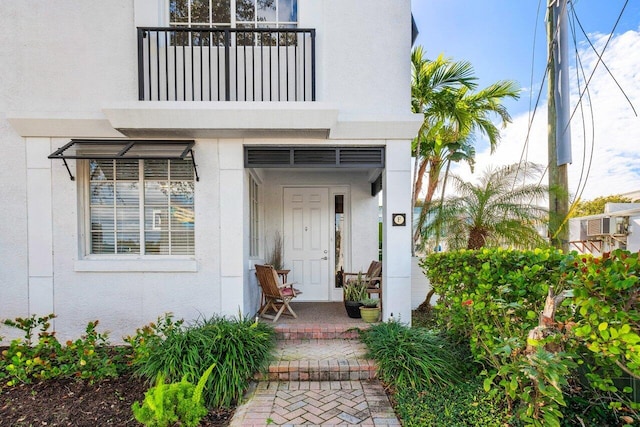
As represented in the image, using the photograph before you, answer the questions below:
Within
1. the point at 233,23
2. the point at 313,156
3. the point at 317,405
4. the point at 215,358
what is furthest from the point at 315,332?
the point at 233,23

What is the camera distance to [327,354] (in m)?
4.28

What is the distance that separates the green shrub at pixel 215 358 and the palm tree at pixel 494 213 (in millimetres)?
3838

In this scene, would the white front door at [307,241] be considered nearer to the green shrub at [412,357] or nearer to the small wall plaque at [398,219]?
the small wall plaque at [398,219]

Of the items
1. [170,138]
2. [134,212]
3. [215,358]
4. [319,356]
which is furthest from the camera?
[134,212]

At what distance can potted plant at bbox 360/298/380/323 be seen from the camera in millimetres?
5230

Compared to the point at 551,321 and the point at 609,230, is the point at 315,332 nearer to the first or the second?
the point at 551,321

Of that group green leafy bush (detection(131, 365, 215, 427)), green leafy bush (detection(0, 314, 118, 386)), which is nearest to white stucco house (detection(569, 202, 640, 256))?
green leafy bush (detection(131, 365, 215, 427))

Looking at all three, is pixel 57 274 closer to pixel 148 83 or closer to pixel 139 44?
pixel 148 83

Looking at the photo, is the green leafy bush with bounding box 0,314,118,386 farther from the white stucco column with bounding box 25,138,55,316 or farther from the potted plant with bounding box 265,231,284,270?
the potted plant with bounding box 265,231,284,270

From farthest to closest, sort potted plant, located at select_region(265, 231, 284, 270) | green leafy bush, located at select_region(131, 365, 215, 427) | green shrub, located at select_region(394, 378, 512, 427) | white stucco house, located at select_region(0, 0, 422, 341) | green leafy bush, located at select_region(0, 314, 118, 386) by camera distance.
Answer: potted plant, located at select_region(265, 231, 284, 270) → white stucco house, located at select_region(0, 0, 422, 341) → green leafy bush, located at select_region(0, 314, 118, 386) → green shrub, located at select_region(394, 378, 512, 427) → green leafy bush, located at select_region(131, 365, 215, 427)

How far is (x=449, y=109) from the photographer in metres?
7.43

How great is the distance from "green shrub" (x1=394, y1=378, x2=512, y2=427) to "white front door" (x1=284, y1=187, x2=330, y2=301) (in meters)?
3.95

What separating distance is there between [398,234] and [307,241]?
271 cm

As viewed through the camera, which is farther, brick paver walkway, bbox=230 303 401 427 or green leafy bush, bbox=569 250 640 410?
brick paver walkway, bbox=230 303 401 427
